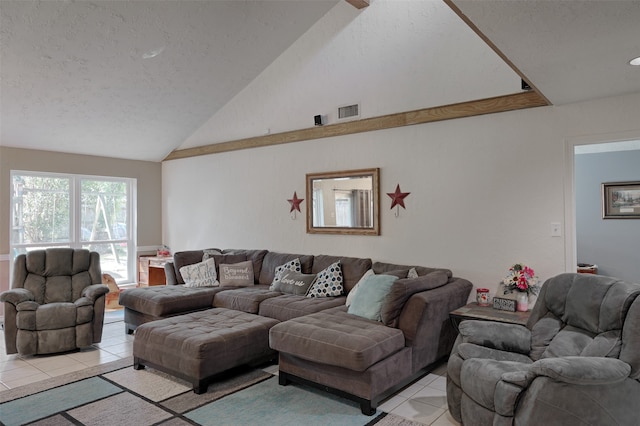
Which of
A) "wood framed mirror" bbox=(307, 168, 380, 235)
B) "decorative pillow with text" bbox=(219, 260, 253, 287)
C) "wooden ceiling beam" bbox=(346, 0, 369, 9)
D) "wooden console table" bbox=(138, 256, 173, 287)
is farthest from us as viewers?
"wooden console table" bbox=(138, 256, 173, 287)

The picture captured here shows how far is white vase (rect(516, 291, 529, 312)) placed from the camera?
3.53m

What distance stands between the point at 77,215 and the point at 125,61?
117 inches

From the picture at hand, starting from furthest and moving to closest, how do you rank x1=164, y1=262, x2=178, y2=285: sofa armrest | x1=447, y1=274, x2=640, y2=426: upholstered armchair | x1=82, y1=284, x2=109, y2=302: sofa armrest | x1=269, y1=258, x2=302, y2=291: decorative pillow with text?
x1=164, y1=262, x2=178, y2=285: sofa armrest
x1=269, y1=258, x2=302, y2=291: decorative pillow with text
x1=82, y1=284, x2=109, y2=302: sofa armrest
x1=447, y1=274, x2=640, y2=426: upholstered armchair

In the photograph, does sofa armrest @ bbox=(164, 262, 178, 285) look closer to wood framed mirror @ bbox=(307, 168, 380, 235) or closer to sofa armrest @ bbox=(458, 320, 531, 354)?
wood framed mirror @ bbox=(307, 168, 380, 235)

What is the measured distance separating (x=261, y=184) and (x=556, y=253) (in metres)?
3.66

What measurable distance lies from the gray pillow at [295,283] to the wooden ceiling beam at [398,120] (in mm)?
1696

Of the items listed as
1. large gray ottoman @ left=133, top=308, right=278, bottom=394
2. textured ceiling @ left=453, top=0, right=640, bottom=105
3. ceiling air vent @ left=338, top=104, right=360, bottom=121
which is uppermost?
ceiling air vent @ left=338, top=104, right=360, bottom=121

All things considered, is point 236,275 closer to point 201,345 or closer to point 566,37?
point 201,345

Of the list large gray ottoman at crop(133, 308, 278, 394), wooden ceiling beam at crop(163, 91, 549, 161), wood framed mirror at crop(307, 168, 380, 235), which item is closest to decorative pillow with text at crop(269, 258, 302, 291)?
wood framed mirror at crop(307, 168, 380, 235)

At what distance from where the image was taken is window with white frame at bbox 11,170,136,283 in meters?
5.73

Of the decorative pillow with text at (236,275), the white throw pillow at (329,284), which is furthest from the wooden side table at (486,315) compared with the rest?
the decorative pillow with text at (236,275)

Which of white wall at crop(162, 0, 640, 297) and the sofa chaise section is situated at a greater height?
white wall at crop(162, 0, 640, 297)

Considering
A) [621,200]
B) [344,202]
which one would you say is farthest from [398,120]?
[621,200]

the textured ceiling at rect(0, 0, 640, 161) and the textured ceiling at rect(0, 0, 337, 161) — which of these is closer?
the textured ceiling at rect(0, 0, 640, 161)
